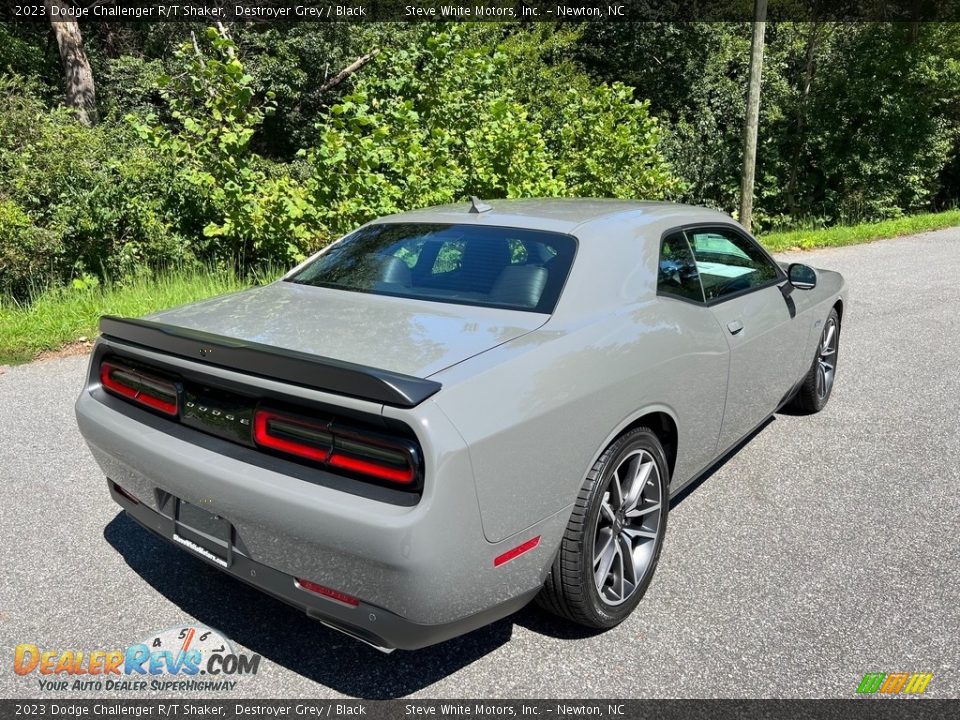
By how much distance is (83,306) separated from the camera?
758cm

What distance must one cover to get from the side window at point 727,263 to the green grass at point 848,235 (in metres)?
9.40

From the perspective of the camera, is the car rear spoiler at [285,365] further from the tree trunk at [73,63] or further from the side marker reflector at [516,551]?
the tree trunk at [73,63]

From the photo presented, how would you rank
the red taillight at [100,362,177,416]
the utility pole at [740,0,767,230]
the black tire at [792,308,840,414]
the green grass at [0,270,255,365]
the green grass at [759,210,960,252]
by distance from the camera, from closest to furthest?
the red taillight at [100,362,177,416] < the black tire at [792,308,840,414] < the green grass at [0,270,255,365] < the green grass at [759,210,960,252] < the utility pole at [740,0,767,230]

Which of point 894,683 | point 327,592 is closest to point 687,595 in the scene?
point 894,683

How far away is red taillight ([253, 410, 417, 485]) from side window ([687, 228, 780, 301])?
1961mm

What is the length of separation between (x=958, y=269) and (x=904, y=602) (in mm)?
9626

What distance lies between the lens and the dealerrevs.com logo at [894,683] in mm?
2424

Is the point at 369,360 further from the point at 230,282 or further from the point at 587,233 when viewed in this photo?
the point at 230,282

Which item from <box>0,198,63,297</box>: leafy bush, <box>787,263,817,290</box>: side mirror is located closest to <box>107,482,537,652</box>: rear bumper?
<box>787,263,817,290</box>: side mirror

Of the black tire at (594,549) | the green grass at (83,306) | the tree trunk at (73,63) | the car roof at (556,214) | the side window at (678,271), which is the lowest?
the green grass at (83,306)

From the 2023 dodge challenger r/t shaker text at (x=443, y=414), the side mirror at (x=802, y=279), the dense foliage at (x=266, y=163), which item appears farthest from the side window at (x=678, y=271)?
the dense foliage at (x=266, y=163)

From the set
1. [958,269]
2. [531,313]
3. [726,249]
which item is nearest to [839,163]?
[958,269]

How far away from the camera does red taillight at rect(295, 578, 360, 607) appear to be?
85.5 inches

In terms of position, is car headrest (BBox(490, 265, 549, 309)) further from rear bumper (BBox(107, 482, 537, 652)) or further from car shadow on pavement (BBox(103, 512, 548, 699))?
car shadow on pavement (BBox(103, 512, 548, 699))
